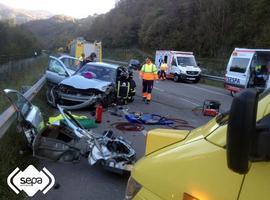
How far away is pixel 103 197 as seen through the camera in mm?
5684

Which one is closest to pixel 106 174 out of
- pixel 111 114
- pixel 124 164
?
pixel 124 164

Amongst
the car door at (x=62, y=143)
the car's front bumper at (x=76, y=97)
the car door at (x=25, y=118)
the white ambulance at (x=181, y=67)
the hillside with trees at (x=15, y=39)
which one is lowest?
the hillside with trees at (x=15, y=39)

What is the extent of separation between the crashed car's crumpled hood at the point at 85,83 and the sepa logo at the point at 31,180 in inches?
291

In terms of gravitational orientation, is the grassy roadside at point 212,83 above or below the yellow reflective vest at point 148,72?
below

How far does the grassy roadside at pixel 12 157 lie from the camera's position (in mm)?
5386

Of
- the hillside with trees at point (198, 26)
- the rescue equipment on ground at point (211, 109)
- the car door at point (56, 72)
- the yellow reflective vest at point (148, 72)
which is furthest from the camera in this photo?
the hillside with trees at point (198, 26)

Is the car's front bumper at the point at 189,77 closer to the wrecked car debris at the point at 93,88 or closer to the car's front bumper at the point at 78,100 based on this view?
the wrecked car debris at the point at 93,88

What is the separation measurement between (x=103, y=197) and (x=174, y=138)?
2.76 meters

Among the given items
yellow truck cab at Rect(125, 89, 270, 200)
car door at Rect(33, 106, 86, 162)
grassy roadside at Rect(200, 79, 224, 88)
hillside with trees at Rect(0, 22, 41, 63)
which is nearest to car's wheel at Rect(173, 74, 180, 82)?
grassy roadside at Rect(200, 79, 224, 88)

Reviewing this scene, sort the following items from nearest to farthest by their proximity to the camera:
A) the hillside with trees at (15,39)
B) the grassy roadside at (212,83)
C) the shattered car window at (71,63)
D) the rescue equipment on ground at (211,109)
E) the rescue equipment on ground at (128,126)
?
the rescue equipment on ground at (128,126), the rescue equipment on ground at (211,109), the shattered car window at (71,63), the grassy roadside at (212,83), the hillside with trees at (15,39)

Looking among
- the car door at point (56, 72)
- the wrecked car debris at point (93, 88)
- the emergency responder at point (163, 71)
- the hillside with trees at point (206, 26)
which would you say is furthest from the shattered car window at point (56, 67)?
the hillside with trees at point (206, 26)

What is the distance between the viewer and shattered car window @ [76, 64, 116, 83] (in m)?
15.4

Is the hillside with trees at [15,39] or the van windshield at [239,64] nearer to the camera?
the van windshield at [239,64]

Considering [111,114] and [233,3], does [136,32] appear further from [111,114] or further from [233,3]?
[111,114]
